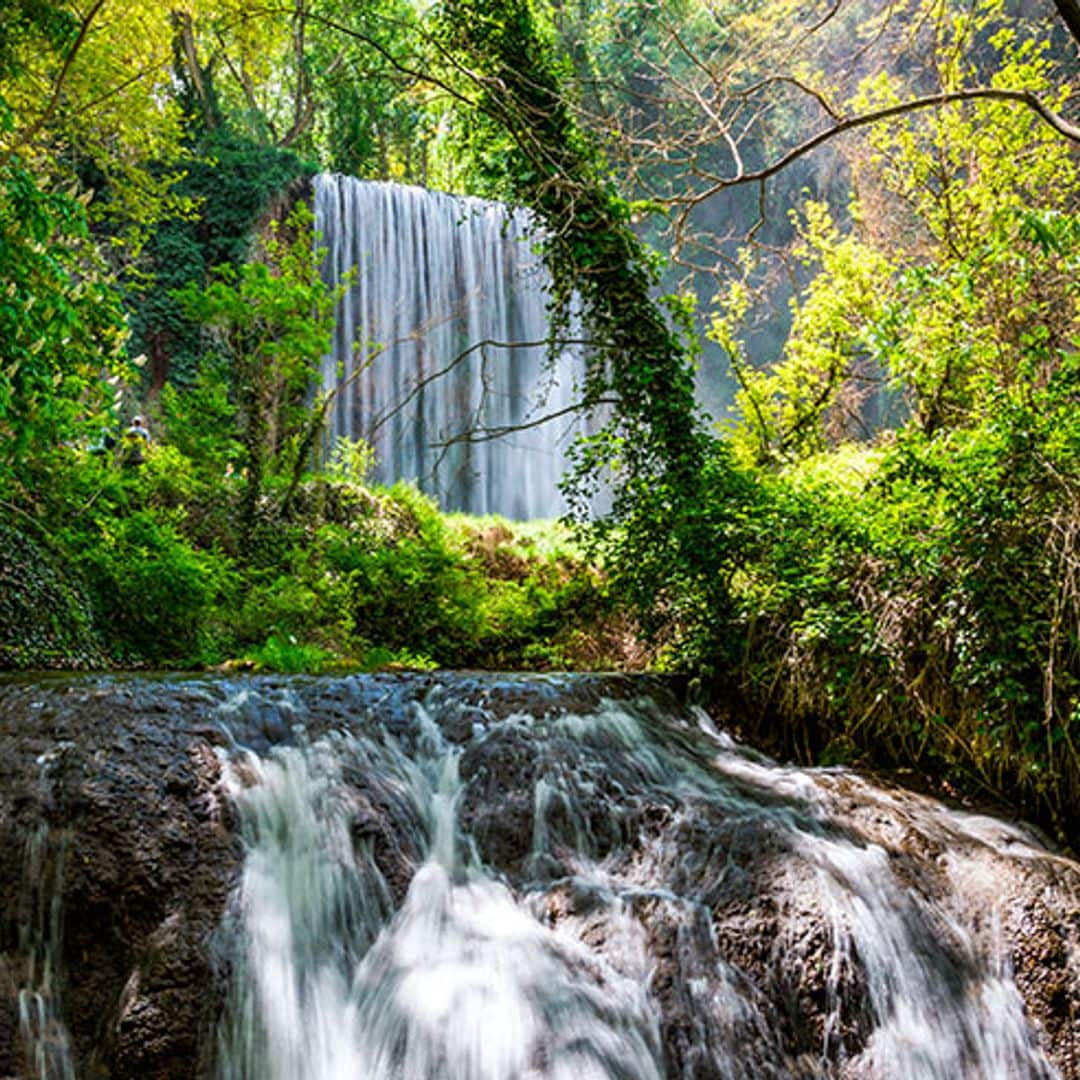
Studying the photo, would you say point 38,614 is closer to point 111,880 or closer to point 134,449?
point 111,880

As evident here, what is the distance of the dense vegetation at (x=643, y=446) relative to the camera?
427 cm

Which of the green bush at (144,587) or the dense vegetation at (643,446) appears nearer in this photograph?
the dense vegetation at (643,446)

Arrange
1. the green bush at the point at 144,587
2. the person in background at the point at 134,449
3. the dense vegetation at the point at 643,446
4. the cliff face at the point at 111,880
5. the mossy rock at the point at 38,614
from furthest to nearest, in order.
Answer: the person in background at the point at 134,449
the green bush at the point at 144,587
the mossy rock at the point at 38,614
the dense vegetation at the point at 643,446
the cliff face at the point at 111,880

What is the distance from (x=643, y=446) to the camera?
21.5ft

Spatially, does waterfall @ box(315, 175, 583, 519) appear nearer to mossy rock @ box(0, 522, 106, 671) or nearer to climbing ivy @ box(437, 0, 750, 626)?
climbing ivy @ box(437, 0, 750, 626)

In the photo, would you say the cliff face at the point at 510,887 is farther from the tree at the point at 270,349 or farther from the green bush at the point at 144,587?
the tree at the point at 270,349

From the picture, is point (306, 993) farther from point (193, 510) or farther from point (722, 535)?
point (193, 510)

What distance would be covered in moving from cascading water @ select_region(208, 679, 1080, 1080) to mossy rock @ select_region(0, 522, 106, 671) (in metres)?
1.70

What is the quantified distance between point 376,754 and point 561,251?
14.7 ft

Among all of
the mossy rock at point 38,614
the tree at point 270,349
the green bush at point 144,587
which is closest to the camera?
the mossy rock at point 38,614

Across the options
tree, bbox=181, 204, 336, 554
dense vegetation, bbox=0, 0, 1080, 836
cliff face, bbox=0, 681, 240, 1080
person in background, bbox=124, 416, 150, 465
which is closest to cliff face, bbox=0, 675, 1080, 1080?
cliff face, bbox=0, 681, 240, 1080

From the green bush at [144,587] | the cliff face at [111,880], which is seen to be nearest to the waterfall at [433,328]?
the green bush at [144,587]

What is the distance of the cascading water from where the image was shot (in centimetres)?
280

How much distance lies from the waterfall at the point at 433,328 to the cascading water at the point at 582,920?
1315 centimetres
